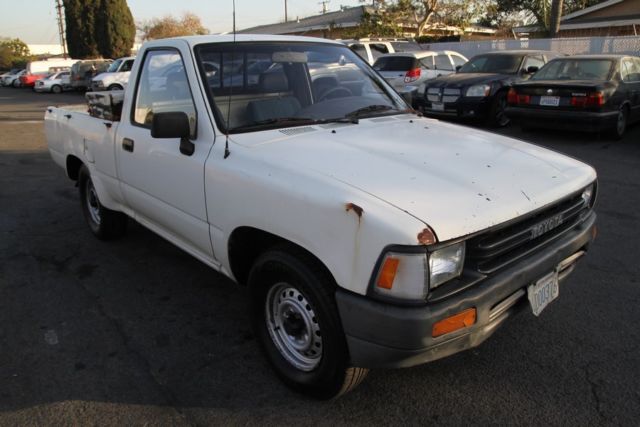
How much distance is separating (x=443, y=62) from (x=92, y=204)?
12093 mm

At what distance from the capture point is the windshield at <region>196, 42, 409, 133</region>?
Result: 10.5 feet

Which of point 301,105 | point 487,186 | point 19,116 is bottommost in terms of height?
point 19,116

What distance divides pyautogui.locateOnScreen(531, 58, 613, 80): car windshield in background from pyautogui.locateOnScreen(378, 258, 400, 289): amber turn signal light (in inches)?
365

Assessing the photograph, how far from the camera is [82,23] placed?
41.3 meters

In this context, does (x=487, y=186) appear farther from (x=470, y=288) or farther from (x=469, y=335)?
(x=469, y=335)

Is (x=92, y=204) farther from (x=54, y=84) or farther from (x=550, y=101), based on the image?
(x=54, y=84)

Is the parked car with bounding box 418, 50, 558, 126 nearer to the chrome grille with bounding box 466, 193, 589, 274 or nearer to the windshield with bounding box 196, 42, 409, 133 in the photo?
the windshield with bounding box 196, 42, 409, 133

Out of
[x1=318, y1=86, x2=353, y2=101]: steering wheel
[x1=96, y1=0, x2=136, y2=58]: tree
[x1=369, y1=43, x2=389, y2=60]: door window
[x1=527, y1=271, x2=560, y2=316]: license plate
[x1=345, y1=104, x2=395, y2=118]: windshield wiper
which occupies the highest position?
[x1=96, y1=0, x2=136, y2=58]: tree

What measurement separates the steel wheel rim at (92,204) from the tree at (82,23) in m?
41.9

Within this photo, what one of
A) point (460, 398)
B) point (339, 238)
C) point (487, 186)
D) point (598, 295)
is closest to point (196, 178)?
point (339, 238)

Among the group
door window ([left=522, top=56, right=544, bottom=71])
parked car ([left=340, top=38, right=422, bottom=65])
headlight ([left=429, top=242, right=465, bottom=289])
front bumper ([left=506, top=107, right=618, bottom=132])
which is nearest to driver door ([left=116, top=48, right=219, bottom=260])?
headlight ([left=429, top=242, right=465, bottom=289])

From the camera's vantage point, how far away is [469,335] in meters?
2.30

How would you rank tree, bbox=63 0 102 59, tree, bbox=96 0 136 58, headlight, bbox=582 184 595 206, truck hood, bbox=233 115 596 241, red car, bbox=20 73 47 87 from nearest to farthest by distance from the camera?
truck hood, bbox=233 115 596 241 < headlight, bbox=582 184 595 206 < red car, bbox=20 73 47 87 < tree, bbox=96 0 136 58 < tree, bbox=63 0 102 59

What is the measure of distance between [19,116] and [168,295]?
16804 mm
